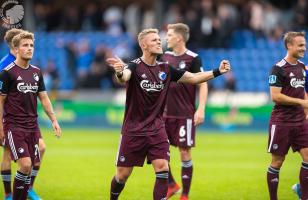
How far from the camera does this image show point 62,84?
29.0m

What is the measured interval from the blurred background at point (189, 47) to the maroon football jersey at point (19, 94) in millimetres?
15519

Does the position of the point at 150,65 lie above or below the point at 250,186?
above

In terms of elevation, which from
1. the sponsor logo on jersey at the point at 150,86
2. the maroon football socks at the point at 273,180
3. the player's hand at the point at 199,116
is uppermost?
the sponsor logo on jersey at the point at 150,86

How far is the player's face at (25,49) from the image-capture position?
35.0 ft

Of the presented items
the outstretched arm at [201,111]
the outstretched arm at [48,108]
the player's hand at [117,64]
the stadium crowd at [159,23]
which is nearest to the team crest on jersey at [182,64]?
the outstretched arm at [201,111]

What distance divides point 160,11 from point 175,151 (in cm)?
919

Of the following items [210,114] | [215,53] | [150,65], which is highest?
[150,65]

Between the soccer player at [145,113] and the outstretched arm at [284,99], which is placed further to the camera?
the outstretched arm at [284,99]

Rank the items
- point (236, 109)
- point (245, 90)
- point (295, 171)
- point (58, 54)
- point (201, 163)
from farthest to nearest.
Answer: point (58, 54), point (245, 90), point (236, 109), point (201, 163), point (295, 171)

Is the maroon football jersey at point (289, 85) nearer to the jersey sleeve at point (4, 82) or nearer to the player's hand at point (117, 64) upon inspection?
the player's hand at point (117, 64)

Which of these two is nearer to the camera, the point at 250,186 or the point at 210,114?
the point at 250,186

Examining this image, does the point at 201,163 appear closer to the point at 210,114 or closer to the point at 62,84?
the point at 210,114

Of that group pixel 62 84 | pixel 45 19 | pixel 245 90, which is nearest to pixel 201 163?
pixel 245 90

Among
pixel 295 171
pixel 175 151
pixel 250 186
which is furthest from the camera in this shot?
pixel 175 151
